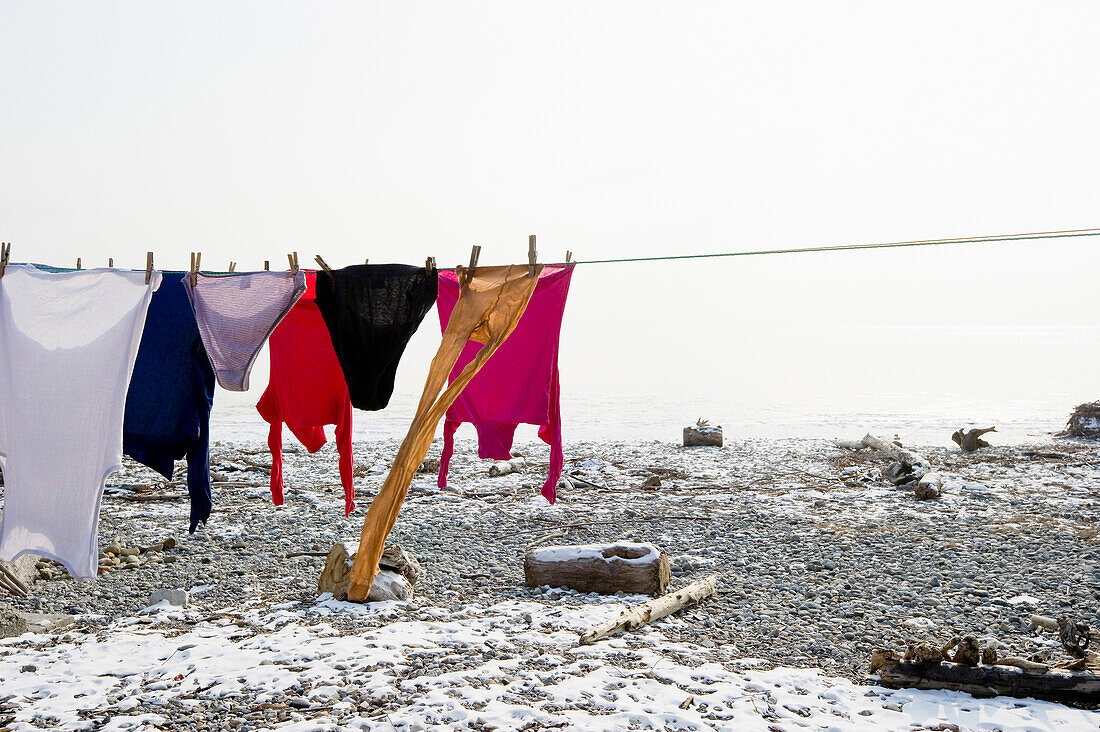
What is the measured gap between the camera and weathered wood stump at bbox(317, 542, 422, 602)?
732 cm

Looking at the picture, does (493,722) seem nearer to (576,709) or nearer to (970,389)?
(576,709)

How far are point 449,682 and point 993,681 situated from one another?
3524 mm

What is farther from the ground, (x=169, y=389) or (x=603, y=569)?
(x=169, y=389)

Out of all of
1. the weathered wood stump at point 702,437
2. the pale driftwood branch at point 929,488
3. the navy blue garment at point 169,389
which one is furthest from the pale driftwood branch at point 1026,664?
the weathered wood stump at point 702,437

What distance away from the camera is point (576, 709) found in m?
5.03

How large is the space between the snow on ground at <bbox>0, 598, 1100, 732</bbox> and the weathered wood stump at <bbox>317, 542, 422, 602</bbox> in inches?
21.1

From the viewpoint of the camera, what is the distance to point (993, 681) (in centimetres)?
516

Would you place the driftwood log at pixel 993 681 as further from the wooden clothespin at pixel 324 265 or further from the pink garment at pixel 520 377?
the wooden clothespin at pixel 324 265

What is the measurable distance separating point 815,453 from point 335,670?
13634 mm

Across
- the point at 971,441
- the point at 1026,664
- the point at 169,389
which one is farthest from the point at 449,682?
the point at 971,441

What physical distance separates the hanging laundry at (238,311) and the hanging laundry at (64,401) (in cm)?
34

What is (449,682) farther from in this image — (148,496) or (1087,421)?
(1087,421)

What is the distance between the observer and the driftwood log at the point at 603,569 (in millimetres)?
7531

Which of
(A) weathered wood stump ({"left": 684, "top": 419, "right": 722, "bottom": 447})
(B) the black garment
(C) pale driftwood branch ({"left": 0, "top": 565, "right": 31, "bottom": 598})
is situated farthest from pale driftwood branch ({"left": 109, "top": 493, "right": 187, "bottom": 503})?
(A) weathered wood stump ({"left": 684, "top": 419, "right": 722, "bottom": 447})
